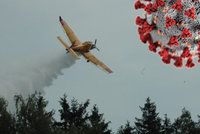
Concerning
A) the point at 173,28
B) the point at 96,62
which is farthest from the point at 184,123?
the point at 173,28

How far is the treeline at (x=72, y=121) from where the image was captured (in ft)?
216

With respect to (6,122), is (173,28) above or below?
below

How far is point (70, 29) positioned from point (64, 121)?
2254 centimetres

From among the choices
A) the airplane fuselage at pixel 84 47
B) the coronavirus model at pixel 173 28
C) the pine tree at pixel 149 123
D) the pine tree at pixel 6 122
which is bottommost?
the coronavirus model at pixel 173 28

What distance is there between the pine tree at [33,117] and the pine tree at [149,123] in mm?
23069

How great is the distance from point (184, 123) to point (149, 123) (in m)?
11.2

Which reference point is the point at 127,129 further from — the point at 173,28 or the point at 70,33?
the point at 173,28

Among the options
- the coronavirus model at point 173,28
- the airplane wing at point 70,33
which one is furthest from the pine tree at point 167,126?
the coronavirus model at point 173,28

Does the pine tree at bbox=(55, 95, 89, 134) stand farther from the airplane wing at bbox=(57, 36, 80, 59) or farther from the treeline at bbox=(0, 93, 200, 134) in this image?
the airplane wing at bbox=(57, 36, 80, 59)

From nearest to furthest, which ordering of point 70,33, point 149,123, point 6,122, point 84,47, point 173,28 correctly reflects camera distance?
1. point 173,28
2. point 84,47
3. point 6,122
4. point 70,33
5. point 149,123

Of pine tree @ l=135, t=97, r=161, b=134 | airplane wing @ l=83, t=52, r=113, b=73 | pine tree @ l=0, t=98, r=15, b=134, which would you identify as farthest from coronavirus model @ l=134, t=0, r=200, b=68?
pine tree @ l=135, t=97, r=161, b=134

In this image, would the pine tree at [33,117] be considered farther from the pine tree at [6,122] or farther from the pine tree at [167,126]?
the pine tree at [167,126]

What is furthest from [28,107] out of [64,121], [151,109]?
[151,109]

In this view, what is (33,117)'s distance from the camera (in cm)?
6762
